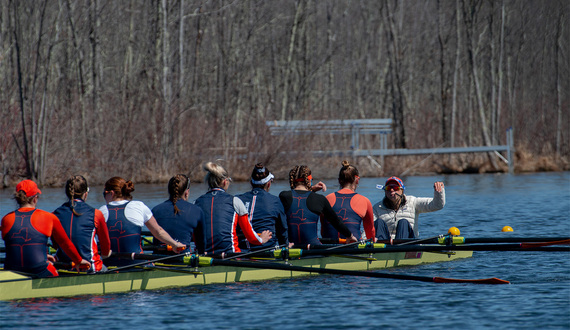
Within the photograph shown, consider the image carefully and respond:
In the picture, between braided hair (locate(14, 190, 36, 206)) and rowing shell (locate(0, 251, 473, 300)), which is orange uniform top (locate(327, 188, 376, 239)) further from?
braided hair (locate(14, 190, 36, 206))

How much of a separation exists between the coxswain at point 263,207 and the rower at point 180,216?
75 centimetres

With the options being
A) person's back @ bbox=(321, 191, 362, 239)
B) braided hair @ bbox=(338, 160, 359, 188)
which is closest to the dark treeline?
person's back @ bbox=(321, 191, 362, 239)

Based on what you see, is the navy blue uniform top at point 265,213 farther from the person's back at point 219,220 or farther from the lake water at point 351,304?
the lake water at point 351,304

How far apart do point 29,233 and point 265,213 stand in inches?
110

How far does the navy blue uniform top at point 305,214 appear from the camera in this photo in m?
9.73

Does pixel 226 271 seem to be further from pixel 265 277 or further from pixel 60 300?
pixel 60 300

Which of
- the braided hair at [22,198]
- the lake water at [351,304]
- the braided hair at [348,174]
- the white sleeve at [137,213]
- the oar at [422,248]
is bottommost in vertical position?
the lake water at [351,304]

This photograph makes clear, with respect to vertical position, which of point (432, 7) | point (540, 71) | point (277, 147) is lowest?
point (277, 147)

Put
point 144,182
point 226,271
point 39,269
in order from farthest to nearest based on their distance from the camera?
point 144,182, point 226,271, point 39,269

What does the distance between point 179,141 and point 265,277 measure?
17278 mm

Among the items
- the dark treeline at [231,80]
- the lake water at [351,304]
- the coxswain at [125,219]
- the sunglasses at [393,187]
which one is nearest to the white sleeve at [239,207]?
the coxswain at [125,219]

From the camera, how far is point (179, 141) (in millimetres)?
26688

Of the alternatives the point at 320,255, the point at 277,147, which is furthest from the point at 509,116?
the point at 320,255

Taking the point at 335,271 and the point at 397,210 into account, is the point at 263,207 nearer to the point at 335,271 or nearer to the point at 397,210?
the point at 335,271
